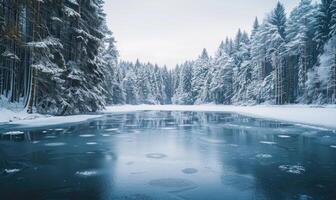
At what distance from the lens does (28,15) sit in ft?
79.3

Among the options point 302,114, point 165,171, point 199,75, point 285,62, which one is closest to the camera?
point 165,171

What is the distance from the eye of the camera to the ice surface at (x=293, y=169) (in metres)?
7.12

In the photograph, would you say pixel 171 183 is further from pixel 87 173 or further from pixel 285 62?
pixel 285 62

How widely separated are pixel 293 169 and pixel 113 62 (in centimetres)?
4834

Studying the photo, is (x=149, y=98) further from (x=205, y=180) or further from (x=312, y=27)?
(x=205, y=180)

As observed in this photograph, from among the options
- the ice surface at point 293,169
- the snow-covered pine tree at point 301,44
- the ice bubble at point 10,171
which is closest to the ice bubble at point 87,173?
the ice bubble at point 10,171

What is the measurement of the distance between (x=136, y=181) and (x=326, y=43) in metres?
45.0

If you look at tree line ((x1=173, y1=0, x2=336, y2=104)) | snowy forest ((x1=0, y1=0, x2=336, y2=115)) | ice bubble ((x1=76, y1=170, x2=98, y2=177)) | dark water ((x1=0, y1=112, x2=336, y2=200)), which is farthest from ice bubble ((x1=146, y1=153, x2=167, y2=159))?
tree line ((x1=173, y1=0, x2=336, y2=104))

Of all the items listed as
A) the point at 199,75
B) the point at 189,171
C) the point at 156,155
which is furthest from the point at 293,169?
the point at 199,75

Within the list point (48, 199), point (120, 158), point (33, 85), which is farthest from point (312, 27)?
point (48, 199)

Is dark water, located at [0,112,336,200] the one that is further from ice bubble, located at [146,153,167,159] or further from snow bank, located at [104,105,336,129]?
snow bank, located at [104,105,336,129]

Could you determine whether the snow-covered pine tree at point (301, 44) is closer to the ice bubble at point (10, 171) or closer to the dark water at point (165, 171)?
the dark water at point (165, 171)

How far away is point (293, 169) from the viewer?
7.34m

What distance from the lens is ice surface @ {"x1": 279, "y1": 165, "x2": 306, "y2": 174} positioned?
7.12m
